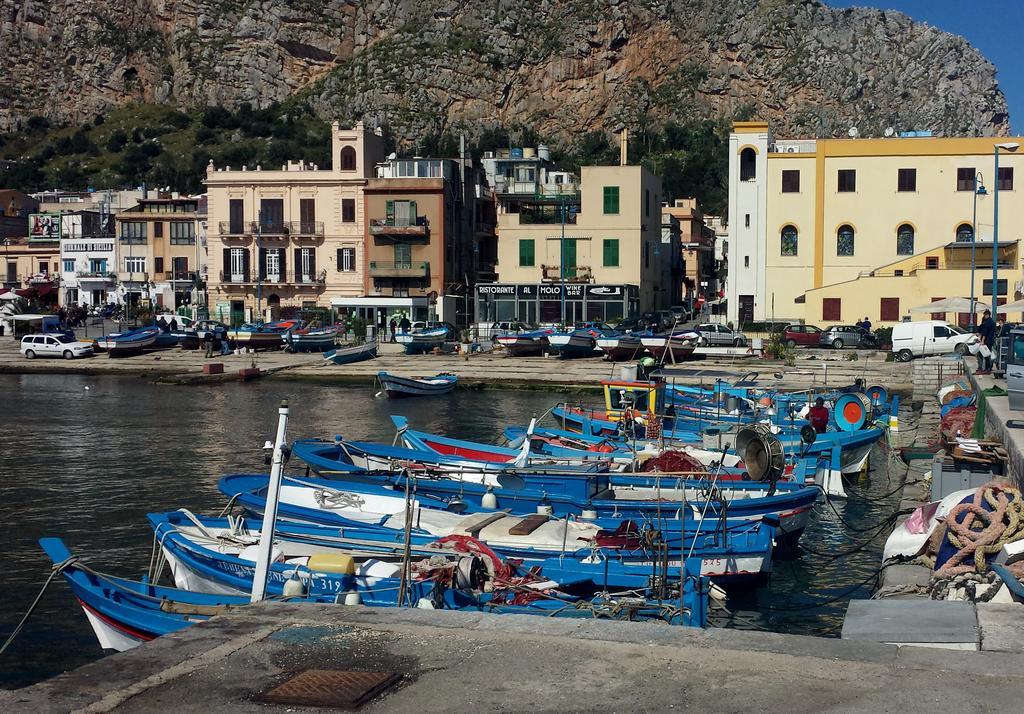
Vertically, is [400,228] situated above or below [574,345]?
above

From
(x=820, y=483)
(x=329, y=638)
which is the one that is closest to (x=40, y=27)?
(x=820, y=483)

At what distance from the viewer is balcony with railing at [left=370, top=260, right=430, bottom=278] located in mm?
71000

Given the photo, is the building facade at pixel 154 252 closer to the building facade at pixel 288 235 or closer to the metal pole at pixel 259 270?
the building facade at pixel 288 235

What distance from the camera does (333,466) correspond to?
2448cm

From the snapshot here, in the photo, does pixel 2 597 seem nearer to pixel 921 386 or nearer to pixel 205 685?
pixel 205 685

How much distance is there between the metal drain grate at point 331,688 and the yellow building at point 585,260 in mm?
60975

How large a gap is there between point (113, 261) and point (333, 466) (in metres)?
67.9

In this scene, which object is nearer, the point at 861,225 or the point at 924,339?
the point at 924,339

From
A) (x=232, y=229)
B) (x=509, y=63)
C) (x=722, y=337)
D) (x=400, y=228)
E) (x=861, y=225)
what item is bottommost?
(x=722, y=337)

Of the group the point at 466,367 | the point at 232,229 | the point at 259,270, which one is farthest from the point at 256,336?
the point at 466,367

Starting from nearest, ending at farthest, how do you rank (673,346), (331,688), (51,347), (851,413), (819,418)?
(331,688) < (819,418) < (851,413) < (673,346) < (51,347)

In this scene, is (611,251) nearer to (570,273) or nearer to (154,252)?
(570,273)

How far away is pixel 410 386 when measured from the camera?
47.4m

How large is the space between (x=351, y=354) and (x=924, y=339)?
27.8 metres
